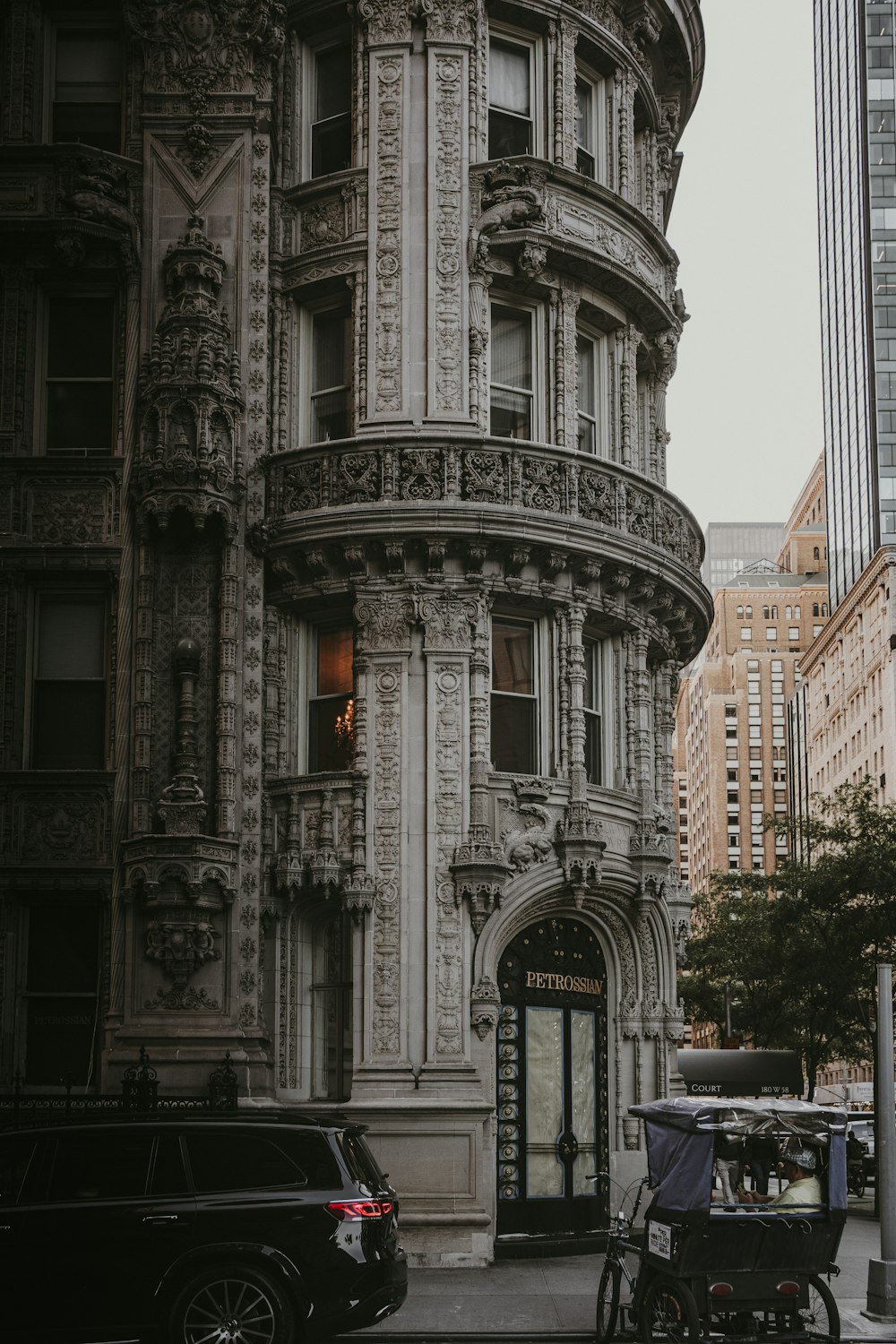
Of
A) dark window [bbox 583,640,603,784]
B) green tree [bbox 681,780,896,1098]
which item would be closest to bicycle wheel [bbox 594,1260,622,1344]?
dark window [bbox 583,640,603,784]

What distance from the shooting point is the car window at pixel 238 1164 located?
15023 mm

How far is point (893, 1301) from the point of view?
18469 mm

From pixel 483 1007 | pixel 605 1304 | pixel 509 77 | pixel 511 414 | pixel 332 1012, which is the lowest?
pixel 605 1304

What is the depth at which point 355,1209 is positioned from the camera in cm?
1492

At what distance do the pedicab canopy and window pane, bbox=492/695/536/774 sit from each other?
9448mm

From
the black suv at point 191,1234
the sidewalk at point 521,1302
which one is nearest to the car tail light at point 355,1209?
the black suv at point 191,1234

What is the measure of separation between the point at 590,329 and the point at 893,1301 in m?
15.9

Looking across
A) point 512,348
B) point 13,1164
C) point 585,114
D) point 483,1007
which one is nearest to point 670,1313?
point 13,1164

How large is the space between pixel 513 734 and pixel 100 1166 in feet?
39.7

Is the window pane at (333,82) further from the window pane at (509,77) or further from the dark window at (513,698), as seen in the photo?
the dark window at (513,698)

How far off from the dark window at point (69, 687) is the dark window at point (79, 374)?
8.18 feet

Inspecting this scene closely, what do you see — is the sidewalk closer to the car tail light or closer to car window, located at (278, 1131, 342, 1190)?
the car tail light

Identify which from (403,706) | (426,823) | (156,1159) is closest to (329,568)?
(403,706)

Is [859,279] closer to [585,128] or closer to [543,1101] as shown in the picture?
[585,128]
